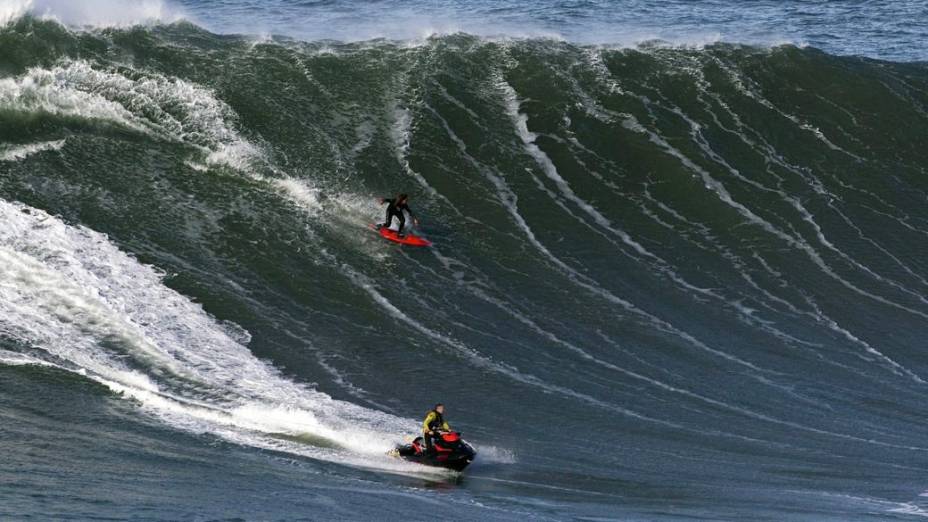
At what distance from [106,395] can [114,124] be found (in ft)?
44.4

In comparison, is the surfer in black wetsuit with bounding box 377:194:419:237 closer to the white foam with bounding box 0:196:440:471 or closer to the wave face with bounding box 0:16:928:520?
the wave face with bounding box 0:16:928:520

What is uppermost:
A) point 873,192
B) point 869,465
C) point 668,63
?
point 668,63

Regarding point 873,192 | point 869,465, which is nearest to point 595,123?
point 873,192

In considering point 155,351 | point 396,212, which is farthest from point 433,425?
point 396,212

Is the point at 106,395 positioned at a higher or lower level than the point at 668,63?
lower

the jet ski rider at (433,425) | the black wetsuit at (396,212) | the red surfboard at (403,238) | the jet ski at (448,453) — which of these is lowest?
the jet ski at (448,453)

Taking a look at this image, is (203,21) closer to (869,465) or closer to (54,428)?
(54,428)

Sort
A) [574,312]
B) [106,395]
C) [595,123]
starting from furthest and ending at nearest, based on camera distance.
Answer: [595,123]
[574,312]
[106,395]

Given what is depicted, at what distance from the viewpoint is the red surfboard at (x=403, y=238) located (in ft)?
105

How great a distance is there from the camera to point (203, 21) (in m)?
46.9

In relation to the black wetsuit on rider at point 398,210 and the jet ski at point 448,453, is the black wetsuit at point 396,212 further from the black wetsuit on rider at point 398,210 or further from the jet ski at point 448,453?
the jet ski at point 448,453

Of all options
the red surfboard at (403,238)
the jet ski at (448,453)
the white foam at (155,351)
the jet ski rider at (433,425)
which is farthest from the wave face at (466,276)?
the jet ski rider at (433,425)

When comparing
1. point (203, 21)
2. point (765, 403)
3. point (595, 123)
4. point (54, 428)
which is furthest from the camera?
point (203, 21)

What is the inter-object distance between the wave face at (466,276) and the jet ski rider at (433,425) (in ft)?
2.46
